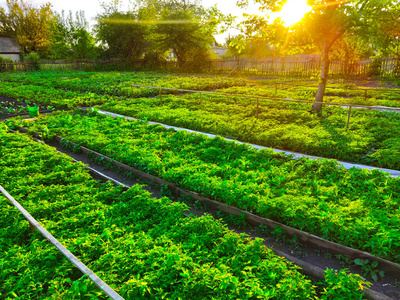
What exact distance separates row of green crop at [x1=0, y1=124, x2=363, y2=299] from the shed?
55.2 meters

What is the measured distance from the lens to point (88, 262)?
11.6ft

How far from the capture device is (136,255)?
349 centimetres

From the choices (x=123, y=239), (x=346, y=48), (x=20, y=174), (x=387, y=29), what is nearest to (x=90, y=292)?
(x=123, y=239)

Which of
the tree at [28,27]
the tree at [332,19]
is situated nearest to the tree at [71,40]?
the tree at [28,27]

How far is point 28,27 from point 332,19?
57020 mm

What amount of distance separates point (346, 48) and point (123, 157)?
24489mm

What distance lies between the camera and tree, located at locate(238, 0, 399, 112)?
8453 millimetres

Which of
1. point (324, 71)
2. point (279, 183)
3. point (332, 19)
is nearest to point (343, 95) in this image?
point (324, 71)

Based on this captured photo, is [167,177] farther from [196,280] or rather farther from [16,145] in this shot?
[16,145]

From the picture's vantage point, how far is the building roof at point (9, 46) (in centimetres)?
4831

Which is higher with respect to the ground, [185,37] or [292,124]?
[185,37]

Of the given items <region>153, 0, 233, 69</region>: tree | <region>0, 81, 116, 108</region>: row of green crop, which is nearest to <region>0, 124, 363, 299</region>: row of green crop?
<region>0, 81, 116, 108</region>: row of green crop

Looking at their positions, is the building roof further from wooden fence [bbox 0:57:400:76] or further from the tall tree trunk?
the tall tree trunk

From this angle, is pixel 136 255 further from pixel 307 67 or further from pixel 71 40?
pixel 71 40
